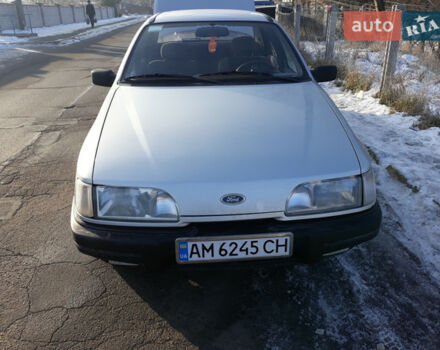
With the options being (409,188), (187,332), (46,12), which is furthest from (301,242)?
(46,12)

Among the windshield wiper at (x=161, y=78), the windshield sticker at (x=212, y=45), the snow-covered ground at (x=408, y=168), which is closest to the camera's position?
the snow-covered ground at (x=408, y=168)

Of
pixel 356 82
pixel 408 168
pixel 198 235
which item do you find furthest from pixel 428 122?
pixel 198 235

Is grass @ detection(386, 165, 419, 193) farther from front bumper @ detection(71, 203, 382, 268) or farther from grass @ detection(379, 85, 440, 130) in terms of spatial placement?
front bumper @ detection(71, 203, 382, 268)

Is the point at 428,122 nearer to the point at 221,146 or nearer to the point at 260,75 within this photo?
the point at 260,75

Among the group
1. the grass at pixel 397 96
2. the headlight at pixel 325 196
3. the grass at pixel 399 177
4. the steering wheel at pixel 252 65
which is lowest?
the grass at pixel 399 177

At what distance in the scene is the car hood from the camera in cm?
188

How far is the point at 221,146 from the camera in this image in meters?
2.09

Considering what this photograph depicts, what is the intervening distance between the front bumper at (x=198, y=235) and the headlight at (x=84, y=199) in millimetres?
71

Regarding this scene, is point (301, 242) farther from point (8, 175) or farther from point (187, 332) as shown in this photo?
point (8, 175)

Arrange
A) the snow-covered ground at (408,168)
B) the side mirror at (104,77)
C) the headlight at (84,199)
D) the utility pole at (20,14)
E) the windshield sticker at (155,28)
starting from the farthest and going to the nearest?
1. the utility pole at (20,14)
2. the windshield sticker at (155,28)
3. the side mirror at (104,77)
4. the snow-covered ground at (408,168)
5. the headlight at (84,199)

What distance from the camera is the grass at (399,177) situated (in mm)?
3355

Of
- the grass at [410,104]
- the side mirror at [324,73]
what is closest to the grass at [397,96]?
the grass at [410,104]

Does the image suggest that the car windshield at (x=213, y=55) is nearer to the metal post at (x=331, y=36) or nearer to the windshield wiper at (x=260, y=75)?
the windshield wiper at (x=260, y=75)

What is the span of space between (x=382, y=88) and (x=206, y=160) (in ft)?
Answer: 16.6
